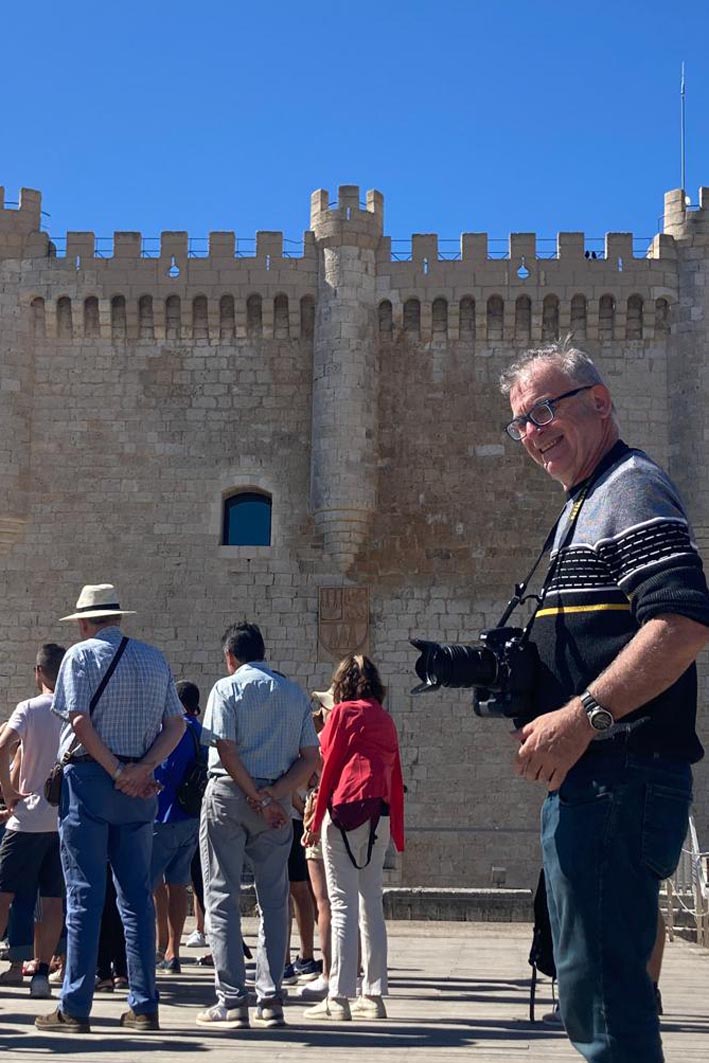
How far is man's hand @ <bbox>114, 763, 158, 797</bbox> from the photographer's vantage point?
20.1 feet

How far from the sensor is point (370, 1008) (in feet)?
21.8

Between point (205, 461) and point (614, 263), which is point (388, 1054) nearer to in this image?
point (205, 461)

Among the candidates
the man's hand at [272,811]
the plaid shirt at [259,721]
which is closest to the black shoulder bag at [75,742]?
the plaid shirt at [259,721]

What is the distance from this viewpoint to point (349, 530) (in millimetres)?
19969

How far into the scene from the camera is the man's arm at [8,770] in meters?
7.76

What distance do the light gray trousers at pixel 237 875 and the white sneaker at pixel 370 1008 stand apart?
411 millimetres

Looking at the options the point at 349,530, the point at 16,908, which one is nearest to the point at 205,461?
the point at 349,530

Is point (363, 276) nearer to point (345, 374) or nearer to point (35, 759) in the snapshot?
point (345, 374)

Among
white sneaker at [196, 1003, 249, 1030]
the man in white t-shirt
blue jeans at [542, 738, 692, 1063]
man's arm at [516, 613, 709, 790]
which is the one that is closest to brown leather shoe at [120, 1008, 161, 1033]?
white sneaker at [196, 1003, 249, 1030]

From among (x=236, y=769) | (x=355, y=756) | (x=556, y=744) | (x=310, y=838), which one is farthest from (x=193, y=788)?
(x=556, y=744)

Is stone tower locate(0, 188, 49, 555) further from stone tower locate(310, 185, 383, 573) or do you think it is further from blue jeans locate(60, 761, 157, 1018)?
blue jeans locate(60, 761, 157, 1018)

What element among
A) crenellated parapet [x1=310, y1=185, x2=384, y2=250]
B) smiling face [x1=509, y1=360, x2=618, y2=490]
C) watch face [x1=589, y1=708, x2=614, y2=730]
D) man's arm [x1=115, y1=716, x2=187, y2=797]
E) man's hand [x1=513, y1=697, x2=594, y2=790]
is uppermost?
crenellated parapet [x1=310, y1=185, x2=384, y2=250]

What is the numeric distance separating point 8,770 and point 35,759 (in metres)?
0.16

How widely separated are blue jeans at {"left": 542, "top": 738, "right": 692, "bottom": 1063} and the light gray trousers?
3.32 meters
